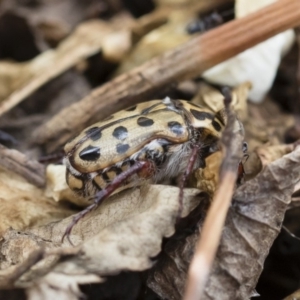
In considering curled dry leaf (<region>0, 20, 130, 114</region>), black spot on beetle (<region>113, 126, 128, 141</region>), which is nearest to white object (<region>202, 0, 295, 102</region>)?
curled dry leaf (<region>0, 20, 130, 114</region>)

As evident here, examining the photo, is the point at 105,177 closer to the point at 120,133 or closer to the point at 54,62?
the point at 120,133

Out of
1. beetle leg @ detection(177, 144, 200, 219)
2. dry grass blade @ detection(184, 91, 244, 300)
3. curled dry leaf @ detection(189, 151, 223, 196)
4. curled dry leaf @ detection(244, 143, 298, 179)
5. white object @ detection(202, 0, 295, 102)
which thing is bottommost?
curled dry leaf @ detection(244, 143, 298, 179)

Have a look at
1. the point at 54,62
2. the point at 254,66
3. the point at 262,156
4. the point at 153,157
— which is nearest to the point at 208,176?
the point at 153,157

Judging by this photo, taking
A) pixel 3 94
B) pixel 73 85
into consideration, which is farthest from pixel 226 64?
pixel 3 94

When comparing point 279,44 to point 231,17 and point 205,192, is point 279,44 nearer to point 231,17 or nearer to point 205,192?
point 231,17

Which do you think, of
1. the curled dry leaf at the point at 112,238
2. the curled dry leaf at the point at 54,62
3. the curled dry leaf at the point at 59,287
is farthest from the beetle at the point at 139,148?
the curled dry leaf at the point at 54,62

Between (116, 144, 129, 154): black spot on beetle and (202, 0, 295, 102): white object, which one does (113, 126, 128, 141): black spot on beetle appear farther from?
(202, 0, 295, 102): white object

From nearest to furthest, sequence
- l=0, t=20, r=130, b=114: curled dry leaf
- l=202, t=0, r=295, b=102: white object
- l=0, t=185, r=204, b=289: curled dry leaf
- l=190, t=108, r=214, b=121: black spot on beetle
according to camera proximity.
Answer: l=0, t=185, r=204, b=289: curled dry leaf < l=190, t=108, r=214, b=121: black spot on beetle < l=202, t=0, r=295, b=102: white object < l=0, t=20, r=130, b=114: curled dry leaf
